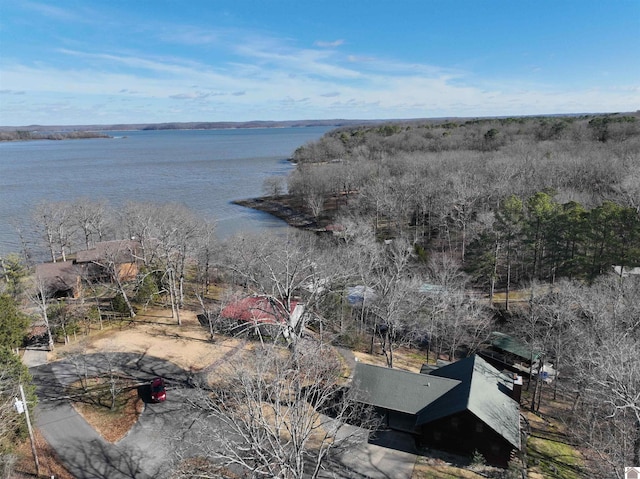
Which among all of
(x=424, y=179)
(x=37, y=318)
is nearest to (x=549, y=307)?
(x=37, y=318)

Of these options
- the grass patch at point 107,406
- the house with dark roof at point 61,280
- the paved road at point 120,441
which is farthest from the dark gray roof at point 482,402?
the house with dark roof at point 61,280

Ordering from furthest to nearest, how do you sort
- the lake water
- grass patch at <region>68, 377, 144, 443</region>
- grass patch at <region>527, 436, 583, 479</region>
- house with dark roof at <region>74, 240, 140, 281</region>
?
the lake water → house with dark roof at <region>74, 240, 140, 281</region> → grass patch at <region>68, 377, 144, 443</region> → grass patch at <region>527, 436, 583, 479</region>

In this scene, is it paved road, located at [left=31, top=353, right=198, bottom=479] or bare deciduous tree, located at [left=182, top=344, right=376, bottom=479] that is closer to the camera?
bare deciduous tree, located at [left=182, top=344, right=376, bottom=479]

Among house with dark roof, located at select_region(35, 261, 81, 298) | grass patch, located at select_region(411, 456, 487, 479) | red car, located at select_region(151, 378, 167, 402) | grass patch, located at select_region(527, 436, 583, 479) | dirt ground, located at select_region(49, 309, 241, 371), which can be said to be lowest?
grass patch, located at select_region(527, 436, 583, 479)

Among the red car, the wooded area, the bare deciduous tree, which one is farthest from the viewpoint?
the wooded area

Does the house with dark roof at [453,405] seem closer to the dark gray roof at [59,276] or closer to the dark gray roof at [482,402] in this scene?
the dark gray roof at [482,402]

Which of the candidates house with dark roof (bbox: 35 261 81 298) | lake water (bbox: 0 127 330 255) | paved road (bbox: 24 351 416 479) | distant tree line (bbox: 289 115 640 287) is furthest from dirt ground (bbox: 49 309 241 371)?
distant tree line (bbox: 289 115 640 287)

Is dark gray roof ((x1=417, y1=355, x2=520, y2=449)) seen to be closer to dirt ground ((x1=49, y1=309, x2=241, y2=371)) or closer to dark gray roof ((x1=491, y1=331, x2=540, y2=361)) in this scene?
dark gray roof ((x1=491, y1=331, x2=540, y2=361))

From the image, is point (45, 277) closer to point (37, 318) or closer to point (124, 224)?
point (37, 318)
